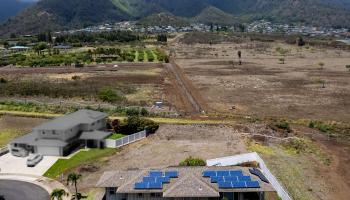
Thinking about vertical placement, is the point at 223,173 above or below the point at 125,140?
above

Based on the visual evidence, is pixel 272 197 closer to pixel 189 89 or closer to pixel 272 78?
pixel 189 89

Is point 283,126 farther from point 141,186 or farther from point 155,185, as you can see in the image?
point 141,186

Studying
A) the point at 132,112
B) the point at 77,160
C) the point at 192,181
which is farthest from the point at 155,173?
the point at 132,112

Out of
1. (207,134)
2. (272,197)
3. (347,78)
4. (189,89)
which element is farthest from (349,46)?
(272,197)

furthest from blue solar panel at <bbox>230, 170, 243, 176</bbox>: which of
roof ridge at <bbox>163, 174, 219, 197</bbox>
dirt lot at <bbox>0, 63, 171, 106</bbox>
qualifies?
dirt lot at <bbox>0, 63, 171, 106</bbox>

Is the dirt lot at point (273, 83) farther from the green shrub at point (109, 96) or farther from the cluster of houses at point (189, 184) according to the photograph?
the cluster of houses at point (189, 184)

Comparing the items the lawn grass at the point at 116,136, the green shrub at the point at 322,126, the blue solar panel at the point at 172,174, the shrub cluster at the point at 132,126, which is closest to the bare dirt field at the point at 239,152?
the shrub cluster at the point at 132,126

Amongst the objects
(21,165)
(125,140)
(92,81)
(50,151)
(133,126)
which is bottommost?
(21,165)

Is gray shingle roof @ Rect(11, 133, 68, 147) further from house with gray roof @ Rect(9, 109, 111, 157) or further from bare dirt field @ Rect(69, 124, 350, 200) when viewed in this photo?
bare dirt field @ Rect(69, 124, 350, 200)
